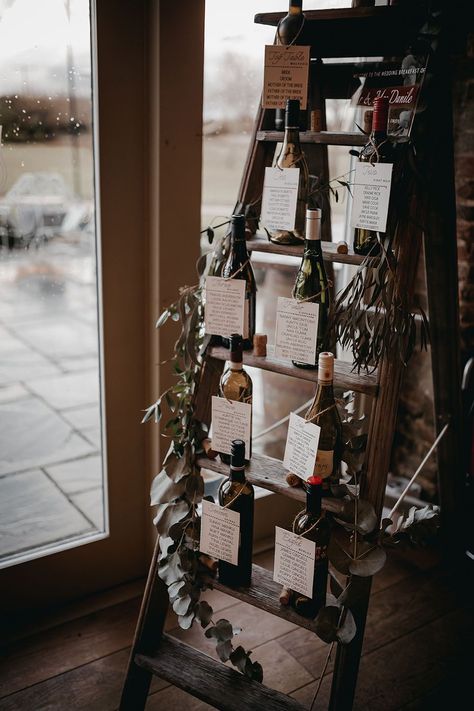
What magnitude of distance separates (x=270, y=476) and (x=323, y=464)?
0.12 m

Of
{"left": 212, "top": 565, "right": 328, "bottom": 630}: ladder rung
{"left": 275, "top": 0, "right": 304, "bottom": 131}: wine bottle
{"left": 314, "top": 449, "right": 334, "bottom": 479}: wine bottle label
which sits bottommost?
{"left": 212, "top": 565, "right": 328, "bottom": 630}: ladder rung

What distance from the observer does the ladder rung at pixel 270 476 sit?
1.43m

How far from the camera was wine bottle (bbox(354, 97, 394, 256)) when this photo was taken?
1314 millimetres

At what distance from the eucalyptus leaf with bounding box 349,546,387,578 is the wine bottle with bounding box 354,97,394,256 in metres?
0.62

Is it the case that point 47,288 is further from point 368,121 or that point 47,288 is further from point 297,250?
point 368,121

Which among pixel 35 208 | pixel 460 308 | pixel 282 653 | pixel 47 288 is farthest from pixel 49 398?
Answer: pixel 460 308

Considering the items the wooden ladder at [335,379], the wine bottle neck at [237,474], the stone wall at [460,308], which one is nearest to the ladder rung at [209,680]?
the wooden ladder at [335,379]

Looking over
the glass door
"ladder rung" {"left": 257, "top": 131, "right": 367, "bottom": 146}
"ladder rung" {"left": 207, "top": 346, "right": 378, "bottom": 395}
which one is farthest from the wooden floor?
"ladder rung" {"left": 257, "top": 131, "right": 367, "bottom": 146}

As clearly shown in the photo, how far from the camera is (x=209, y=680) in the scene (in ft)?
5.28

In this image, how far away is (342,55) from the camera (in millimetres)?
1505

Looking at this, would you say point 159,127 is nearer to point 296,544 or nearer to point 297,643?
point 296,544

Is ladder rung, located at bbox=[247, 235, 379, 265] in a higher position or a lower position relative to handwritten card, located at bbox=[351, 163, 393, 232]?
lower

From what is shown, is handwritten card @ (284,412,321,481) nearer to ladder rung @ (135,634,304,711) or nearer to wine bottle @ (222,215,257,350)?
wine bottle @ (222,215,257,350)

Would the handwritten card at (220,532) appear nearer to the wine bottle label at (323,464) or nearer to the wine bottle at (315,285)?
the wine bottle label at (323,464)
